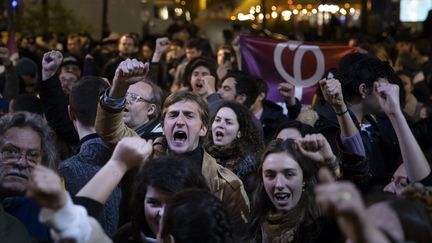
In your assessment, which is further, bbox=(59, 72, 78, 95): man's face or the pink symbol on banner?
the pink symbol on banner

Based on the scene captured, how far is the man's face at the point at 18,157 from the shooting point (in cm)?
537

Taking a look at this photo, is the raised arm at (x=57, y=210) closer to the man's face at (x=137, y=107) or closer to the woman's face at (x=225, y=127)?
the man's face at (x=137, y=107)

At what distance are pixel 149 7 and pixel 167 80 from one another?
19.3 m

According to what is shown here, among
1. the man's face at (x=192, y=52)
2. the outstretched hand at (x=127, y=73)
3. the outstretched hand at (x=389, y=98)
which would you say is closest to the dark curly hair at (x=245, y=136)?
the outstretched hand at (x=127, y=73)

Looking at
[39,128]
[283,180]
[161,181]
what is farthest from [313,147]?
[39,128]

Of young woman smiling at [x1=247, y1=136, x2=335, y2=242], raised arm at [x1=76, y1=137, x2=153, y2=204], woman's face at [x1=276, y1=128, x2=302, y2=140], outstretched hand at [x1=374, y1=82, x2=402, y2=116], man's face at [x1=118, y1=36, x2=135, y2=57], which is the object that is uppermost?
man's face at [x1=118, y1=36, x2=135, y2=57]

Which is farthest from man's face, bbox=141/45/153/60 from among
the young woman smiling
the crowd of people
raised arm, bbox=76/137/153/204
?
raised arm, bbox=76/137/153/204

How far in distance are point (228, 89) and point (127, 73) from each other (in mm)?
4796

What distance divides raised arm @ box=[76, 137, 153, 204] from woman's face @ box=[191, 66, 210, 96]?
6.45 metres

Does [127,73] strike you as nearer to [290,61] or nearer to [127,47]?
[290,61]

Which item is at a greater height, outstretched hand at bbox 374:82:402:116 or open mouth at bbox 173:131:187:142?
outstretched hand at bbox 374:82:402:116

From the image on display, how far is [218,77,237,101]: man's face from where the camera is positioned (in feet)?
34.7

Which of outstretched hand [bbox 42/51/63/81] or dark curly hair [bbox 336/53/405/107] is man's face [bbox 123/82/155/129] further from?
dark curly hair [bbox 336/53/405/107]

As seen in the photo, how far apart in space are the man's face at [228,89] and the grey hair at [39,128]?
16.2 ft
